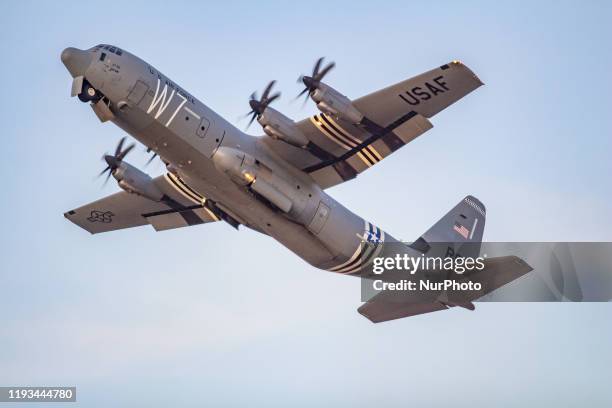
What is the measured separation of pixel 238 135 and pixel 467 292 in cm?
1015

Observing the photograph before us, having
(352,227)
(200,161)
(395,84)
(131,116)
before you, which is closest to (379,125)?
(395,84)

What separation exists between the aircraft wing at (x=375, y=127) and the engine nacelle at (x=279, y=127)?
29.2 inches

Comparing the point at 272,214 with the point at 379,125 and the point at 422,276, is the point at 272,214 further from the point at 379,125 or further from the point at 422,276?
the point at 422,276

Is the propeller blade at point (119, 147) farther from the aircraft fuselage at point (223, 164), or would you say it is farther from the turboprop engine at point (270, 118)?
the turboprop engine at point (270, 118)

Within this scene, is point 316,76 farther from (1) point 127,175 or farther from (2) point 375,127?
(1) point 127,175

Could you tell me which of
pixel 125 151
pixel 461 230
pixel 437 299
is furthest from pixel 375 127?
pixel 125 151

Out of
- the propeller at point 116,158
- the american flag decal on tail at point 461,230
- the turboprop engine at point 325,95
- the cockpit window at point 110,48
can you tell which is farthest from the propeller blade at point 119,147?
the american flag decal on tail at point 461,230

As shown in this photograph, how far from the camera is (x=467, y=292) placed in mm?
31891

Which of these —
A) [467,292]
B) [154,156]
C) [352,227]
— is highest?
[154,156]

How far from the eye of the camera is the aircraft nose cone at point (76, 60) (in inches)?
1066

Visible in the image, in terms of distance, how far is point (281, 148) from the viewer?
30125 millimetres

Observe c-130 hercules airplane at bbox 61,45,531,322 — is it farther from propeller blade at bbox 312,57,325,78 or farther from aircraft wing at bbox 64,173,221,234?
aircraft wing at bbox 64,173,221,234

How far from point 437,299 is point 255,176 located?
876 centimetres

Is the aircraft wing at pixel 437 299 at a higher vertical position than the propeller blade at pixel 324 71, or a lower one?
lower
